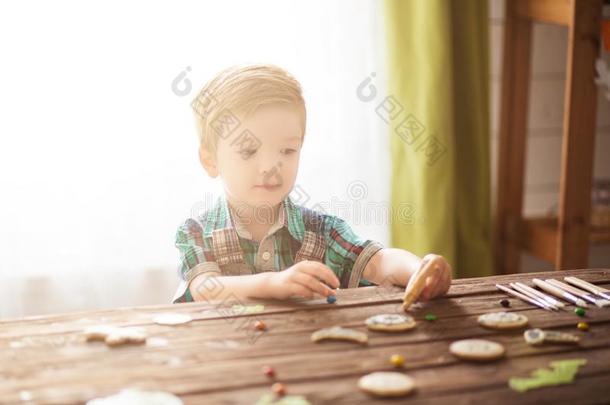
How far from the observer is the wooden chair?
233 centimetres

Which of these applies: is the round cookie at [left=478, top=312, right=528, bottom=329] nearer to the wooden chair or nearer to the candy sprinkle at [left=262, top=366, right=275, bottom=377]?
the candy sprinkle at [left=262, top=366, right=275, bottom=377]

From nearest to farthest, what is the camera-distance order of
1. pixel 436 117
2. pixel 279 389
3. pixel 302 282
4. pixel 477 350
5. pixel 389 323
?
1. pixel 279 389
2. pixel 477 350
3. pixel 389 323
4. pixel 302 282
5. pixel 436 117

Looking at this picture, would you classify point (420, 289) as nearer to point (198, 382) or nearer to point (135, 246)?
point (198, 382)

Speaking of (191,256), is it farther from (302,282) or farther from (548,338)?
(548,338)

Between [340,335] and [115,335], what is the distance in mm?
300

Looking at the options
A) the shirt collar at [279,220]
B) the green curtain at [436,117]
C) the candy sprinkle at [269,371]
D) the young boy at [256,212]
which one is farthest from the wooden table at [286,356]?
the green curtain at [436,117]

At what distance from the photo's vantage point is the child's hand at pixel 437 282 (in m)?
1.28

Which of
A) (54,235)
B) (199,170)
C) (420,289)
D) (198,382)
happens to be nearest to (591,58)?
(199,170)

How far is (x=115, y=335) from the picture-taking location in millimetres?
1119

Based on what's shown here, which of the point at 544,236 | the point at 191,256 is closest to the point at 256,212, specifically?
the point at 191,256

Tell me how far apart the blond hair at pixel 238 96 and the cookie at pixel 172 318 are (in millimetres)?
401

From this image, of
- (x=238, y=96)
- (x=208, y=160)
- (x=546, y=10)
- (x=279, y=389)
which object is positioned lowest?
(x=279, y=389)

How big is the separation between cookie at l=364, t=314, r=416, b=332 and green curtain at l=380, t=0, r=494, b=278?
1332mm

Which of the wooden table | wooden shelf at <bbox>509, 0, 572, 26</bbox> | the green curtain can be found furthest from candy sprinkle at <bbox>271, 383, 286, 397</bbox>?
wooden shelf at <bbox>509, 0, 572, 26</bbox>
